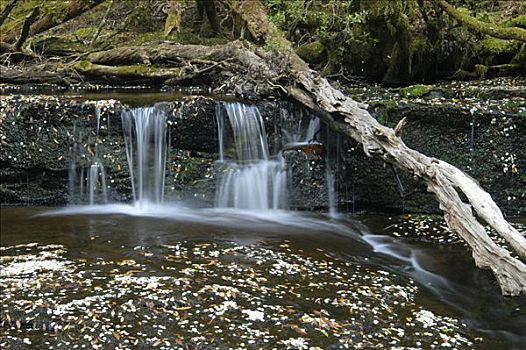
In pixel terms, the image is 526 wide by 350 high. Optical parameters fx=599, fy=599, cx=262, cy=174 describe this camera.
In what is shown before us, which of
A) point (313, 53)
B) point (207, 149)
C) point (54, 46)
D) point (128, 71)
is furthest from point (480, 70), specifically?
A: point (54, 46)

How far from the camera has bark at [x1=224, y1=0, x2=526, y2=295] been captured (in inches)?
204

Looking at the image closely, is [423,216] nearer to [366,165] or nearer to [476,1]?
[366,165]

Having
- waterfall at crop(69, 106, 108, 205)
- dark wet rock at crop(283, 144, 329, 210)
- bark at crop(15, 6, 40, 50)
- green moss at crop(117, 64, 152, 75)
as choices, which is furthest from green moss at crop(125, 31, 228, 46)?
dark wet rock at crop(283, 144, 329, 210)

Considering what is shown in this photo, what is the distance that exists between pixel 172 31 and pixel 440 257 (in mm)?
9970

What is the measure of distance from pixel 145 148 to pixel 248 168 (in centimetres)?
152

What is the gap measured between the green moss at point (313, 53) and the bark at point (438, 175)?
2.34 meters

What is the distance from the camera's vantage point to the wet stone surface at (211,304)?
4477 millimetres

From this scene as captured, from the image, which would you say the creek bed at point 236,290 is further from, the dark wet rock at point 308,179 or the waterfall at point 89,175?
the waterfall at point 89,175

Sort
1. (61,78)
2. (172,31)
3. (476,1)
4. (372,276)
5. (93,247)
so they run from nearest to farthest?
1. (372,276)
2. (93,247)
3. (61,78)
4. (476,1)
5. (172,31)

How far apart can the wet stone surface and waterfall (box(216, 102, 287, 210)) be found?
84.6 inches

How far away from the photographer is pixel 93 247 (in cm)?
653

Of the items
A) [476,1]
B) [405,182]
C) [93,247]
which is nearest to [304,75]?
[405,182]

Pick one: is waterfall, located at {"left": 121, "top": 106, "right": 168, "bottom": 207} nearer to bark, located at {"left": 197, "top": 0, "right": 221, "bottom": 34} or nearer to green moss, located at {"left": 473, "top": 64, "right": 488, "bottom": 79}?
bark, located at {"left": 197, "top": 0, "right": 221, "bottom": 34}

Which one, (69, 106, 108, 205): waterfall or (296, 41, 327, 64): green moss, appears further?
(296, 41, 327, 64): green moss
